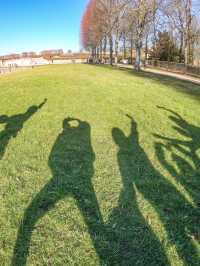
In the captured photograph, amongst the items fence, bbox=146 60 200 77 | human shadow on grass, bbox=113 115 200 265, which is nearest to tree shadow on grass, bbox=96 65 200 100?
human shadow on grass, bbox=113 115 200 265

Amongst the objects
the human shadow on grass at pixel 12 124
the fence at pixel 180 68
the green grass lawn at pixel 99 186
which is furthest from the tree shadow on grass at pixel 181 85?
the fence at pixel 180 68

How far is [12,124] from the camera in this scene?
8648 mm

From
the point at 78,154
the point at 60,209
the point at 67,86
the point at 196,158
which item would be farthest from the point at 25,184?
the point at 67,86

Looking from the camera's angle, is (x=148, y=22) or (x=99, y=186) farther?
(x=148, y=22)

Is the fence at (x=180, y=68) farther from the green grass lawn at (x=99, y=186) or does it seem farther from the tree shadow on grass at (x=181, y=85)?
the green grass lawn at (x=99, y=186)

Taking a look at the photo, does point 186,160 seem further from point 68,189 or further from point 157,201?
point 68,189

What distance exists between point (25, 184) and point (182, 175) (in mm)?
2707

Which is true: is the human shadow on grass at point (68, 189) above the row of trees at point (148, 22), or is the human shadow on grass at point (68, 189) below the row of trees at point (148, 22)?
below

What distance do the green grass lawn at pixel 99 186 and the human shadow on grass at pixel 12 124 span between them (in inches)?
1.2

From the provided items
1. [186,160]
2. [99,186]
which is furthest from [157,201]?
[186,160]

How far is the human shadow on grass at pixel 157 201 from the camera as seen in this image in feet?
11.6

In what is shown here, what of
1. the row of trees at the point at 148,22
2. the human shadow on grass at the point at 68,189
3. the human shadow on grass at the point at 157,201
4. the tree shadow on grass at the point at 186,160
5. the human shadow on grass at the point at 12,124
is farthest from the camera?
the row of trees at the point at 148,22

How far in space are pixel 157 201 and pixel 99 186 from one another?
0.97 m

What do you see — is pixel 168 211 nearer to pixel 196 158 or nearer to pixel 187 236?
pixel 187 236
